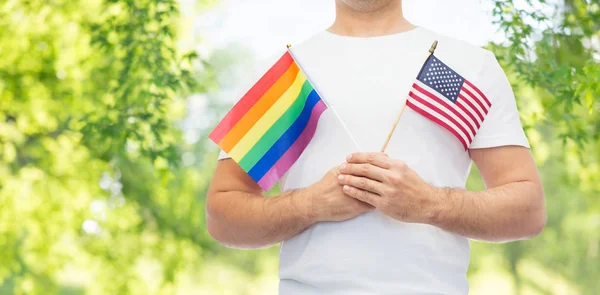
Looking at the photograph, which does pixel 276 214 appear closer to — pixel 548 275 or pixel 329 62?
pixel 329 62

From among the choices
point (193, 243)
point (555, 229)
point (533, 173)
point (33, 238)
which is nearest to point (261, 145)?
point (533, 173)

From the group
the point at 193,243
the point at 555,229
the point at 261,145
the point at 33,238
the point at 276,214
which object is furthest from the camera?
the point at 555,229

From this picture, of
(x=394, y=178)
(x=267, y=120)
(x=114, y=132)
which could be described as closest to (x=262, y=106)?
(x=267, y=120)

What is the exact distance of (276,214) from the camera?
204 centimetres

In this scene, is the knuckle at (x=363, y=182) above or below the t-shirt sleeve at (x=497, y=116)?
above

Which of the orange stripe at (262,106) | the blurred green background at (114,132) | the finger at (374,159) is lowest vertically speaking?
the blurred green background at (114,132)

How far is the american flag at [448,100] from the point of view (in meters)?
2.01

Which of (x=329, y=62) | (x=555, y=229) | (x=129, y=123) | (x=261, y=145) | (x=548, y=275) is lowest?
(x=548, y=275)

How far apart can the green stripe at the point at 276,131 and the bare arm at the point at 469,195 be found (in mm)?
337

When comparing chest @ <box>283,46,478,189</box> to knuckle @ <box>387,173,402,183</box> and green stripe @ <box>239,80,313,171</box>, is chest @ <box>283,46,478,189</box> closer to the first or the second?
green stripe @ <box>239,80,313,171</box>

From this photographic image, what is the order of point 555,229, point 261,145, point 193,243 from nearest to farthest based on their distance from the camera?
point 261,145, point 193,243, point 555,229

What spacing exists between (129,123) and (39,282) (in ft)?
10.4

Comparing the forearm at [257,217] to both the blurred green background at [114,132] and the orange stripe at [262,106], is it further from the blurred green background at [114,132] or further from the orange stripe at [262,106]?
the blurred green background at [114,132]

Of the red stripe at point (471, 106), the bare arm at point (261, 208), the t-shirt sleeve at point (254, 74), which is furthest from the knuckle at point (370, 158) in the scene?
the t-shirt sleeve at point (254, 74)
